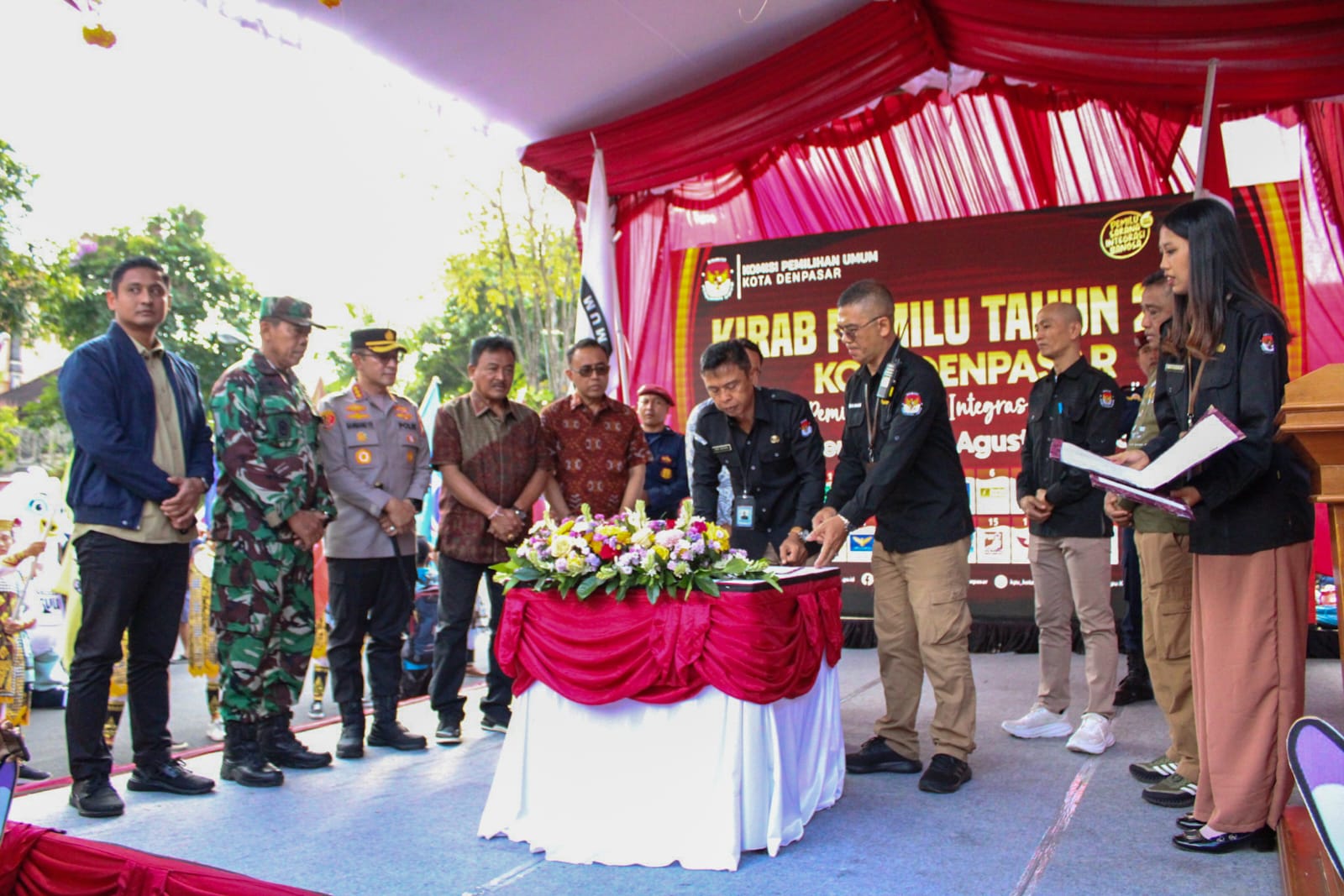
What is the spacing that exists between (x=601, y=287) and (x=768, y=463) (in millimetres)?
3267

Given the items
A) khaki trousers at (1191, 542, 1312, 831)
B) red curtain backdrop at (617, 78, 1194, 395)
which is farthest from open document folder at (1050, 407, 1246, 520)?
red curtain backdrop at (617, 78, 1194, 395)

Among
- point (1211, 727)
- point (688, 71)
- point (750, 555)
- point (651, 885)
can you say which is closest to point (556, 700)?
point (651, 885)

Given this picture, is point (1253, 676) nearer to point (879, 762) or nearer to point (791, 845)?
point (791, 845)

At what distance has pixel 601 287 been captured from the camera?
730cm

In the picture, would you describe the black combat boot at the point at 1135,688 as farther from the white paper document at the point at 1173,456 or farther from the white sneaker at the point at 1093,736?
the white paper document at the point at 1173,456

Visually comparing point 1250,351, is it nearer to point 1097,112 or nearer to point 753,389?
point 753,389

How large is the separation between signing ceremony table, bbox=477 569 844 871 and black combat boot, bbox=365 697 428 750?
150cm

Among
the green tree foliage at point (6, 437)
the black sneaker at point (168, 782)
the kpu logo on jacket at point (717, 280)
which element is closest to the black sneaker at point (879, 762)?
the black sneaker at point (168, 782)

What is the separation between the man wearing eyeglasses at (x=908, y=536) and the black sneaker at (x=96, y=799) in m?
2.59

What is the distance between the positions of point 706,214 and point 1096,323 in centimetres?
286

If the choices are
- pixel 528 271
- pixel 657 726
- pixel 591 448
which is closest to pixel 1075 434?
pixel 591 448

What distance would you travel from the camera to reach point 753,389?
4.41m

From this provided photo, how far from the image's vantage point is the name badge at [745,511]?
14.4ft

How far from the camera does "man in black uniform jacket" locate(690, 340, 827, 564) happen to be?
4.36 m
